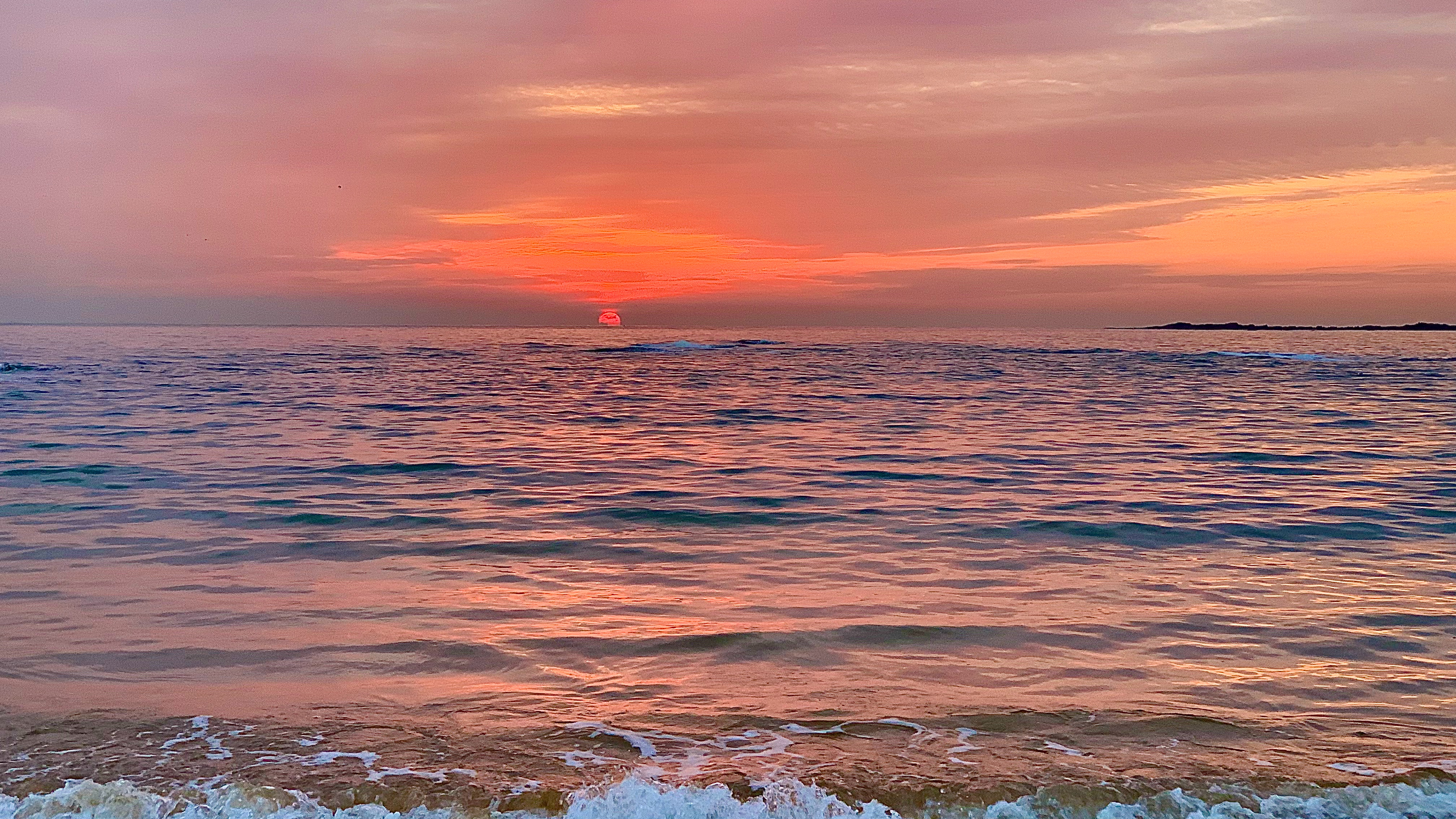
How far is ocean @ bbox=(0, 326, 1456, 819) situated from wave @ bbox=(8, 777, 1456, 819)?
2 centimetres

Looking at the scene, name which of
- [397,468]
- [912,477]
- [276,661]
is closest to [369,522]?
[397,468]

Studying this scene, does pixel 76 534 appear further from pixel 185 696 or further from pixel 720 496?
pixel 720 496

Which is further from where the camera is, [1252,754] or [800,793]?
[1252,754]

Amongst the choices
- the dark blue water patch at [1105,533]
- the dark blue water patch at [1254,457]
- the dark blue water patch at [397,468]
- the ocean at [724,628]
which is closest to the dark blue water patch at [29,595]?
the ocean at [724,628]

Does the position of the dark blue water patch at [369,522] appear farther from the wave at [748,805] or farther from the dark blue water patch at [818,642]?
the wave at [748,805]

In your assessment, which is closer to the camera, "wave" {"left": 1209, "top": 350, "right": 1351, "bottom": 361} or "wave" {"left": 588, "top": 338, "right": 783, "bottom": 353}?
"wave" {"left": 1209, "top": 350, "right": 1351, "bottom": 361}

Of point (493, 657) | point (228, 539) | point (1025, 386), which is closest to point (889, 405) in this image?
point (1025, 386)

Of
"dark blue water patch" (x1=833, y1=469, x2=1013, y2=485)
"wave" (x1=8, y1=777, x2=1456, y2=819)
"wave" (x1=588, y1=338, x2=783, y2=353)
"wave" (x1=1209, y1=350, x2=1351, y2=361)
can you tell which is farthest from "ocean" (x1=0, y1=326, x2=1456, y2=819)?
"wave" (x1=588, y1=338, x2=783, y2=353)

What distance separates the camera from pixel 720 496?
1466 cm

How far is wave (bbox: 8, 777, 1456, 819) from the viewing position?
194 inches

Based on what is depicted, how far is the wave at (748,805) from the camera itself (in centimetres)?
493

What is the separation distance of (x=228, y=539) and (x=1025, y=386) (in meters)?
33.8

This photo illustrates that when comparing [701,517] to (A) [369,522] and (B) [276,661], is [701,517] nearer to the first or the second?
(A) [369,522]

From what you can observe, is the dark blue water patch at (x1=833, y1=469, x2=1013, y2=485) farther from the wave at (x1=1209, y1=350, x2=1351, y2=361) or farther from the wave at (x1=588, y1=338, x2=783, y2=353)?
the wave at (x1=588, y1=338, x2=783, y2=353)
